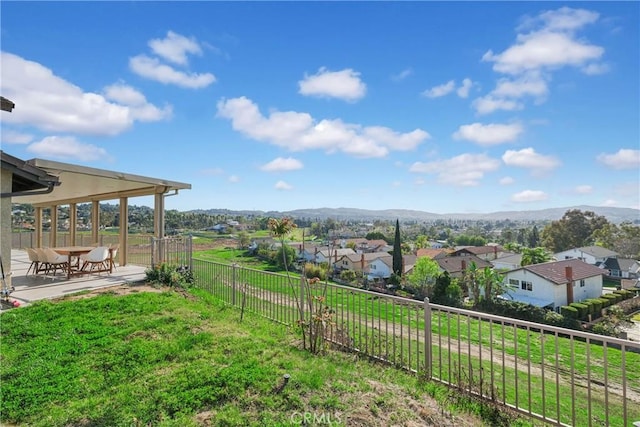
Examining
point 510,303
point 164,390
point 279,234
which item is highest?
point 279,234

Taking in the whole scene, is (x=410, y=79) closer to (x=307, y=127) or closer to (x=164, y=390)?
(x=307, y=127)

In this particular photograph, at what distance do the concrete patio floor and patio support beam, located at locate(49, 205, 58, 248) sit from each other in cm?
588

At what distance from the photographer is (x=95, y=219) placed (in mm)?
12867

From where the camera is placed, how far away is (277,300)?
5766 mm

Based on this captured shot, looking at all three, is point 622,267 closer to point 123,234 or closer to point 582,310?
point 582,310

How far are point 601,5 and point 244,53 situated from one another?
8960 mm

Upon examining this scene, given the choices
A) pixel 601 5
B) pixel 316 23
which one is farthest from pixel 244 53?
pixel 601 5

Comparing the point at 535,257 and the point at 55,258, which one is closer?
the point at 55,258

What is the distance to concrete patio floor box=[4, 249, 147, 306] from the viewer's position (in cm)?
694

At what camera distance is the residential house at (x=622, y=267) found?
42438 millimetres

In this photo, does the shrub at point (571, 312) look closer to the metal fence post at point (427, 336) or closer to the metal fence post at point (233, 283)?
the metal fence post at point (233, 283)

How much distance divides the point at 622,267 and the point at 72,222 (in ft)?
196

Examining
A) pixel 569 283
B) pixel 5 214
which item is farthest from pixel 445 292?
pixel 5 214

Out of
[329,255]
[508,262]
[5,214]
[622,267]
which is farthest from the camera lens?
[508,262]
